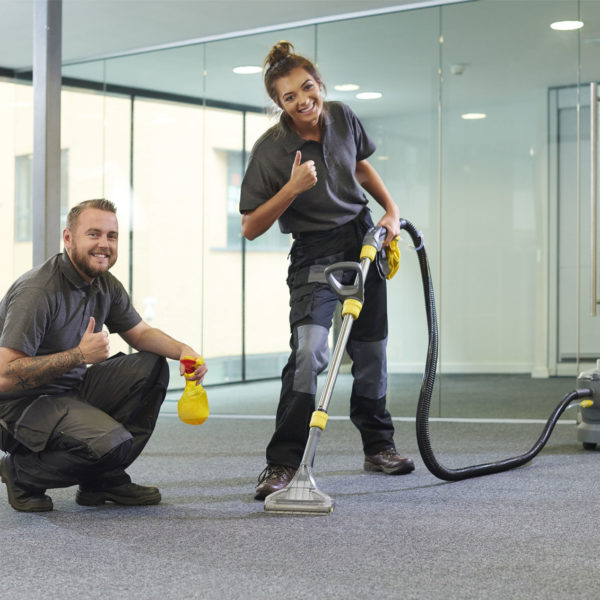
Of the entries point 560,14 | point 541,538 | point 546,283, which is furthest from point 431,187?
point 541,538

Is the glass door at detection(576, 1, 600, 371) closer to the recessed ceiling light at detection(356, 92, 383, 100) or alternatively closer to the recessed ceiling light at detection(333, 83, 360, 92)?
the recessed ceiling light at detection(356, 92, 383, 100)

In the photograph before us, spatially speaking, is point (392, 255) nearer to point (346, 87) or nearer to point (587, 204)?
point (587, 204)

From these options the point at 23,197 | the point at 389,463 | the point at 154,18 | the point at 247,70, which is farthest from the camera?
the point at 23,197

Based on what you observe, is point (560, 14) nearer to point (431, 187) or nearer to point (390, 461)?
point (431, 187)

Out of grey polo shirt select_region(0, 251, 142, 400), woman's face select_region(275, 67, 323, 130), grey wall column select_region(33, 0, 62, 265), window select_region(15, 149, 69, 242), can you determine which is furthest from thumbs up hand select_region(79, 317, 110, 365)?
window select_region(15, 149, 69, 242)

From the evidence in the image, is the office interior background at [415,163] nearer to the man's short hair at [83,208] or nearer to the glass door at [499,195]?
the glass door at [499,195]

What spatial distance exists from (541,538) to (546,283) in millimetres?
2329

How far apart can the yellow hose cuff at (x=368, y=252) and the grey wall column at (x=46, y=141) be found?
6.12 ft

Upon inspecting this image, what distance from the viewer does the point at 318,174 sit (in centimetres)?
273

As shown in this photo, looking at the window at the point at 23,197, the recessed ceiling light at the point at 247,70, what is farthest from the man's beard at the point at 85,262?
the window at the point at 23,197

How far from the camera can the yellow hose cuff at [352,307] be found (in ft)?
8.07

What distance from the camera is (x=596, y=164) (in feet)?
13.3

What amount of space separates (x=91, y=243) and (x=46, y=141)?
1.76 metres

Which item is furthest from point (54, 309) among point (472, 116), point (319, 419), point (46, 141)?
point (472, 116)
